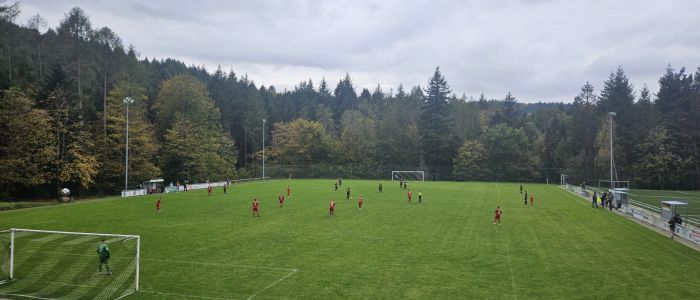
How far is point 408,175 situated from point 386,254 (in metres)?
76.4

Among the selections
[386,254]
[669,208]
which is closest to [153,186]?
[386,254]

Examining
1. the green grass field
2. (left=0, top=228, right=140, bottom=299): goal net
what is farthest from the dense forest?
(left=0, top=228, right=140, bottom=299): goal net

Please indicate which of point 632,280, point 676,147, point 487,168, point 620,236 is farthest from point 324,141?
point 632,280

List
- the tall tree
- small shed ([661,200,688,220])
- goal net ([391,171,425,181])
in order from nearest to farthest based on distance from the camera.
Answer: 1. small shed ([661,200,688,220])
2. goal net ([391,171,425,181])
3. the tall tree

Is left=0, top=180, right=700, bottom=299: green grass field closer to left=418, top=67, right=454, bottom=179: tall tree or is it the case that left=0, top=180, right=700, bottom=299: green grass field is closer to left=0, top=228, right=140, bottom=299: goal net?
left=0, top=228, right=140, bottom=299: goal net

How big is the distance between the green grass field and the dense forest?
68.0ft

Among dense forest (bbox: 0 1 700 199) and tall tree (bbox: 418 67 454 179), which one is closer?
dense forest (bbox: 0 1 700 199)

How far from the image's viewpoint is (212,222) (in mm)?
30578

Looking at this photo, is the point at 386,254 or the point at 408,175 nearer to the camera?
the point at 386,254

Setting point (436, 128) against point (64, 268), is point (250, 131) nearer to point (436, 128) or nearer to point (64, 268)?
point (436, 128)

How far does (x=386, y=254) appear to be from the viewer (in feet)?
68.4

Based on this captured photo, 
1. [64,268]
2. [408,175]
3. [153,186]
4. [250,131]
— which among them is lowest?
[64,268]

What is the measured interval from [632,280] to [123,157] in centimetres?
6297

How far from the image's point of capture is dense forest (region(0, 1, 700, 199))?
54.0 m
